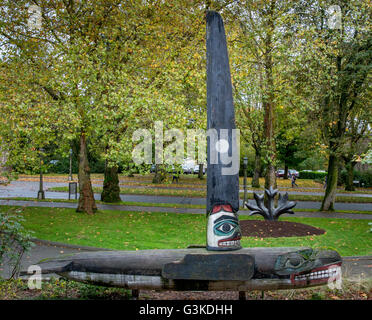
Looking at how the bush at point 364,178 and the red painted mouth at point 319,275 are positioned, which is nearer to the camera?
the red painted mouth at point 319,275

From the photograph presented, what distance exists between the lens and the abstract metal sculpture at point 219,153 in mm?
5031

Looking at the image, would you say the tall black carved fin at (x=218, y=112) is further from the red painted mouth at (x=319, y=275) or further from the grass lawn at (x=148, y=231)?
the grass lawn at (x=148, y=231)

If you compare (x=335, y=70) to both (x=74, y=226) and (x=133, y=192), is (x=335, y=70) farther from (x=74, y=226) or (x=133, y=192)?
(x=133, y=192)

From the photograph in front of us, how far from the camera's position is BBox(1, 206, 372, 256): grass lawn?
11531mm

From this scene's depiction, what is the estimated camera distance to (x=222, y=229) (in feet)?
16.5

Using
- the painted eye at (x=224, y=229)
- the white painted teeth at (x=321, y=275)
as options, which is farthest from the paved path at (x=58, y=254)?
the painted eye at (x=224, y=229)

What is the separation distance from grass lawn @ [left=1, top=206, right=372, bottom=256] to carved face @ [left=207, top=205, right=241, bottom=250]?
6262mm

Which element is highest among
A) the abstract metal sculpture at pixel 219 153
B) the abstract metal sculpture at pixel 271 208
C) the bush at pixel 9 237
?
the abstract metal sculpture at pixel 219 153

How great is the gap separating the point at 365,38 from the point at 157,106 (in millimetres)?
12136

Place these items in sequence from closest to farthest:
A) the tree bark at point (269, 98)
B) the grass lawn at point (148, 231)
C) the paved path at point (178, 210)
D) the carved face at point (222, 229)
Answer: the carved face at point (222, 229) < the grass lawn at point (148, 231) < the tree bark at point (269, 98) < the paved path at point (178, 210)

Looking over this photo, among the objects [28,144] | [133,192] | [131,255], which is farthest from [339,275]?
[133,192]

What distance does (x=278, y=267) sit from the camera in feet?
15.1

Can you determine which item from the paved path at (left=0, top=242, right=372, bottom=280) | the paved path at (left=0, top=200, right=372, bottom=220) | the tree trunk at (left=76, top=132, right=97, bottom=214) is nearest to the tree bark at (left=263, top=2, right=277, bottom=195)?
the paved path at (left=0, top=200, right=372, bottom=220)

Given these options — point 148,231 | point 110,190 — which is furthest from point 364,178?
point 148,231
